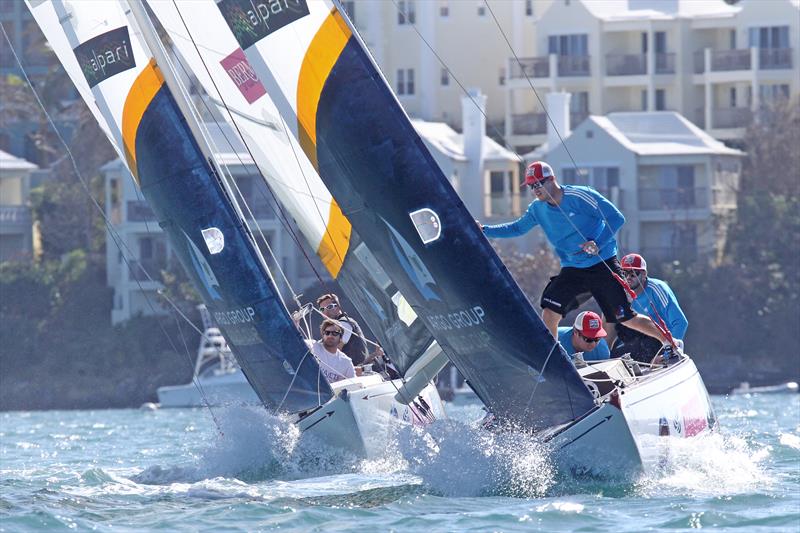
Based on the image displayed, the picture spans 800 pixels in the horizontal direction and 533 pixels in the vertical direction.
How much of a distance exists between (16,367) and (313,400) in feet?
114

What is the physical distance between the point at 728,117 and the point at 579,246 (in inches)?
1646

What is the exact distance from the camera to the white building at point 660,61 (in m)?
55.7

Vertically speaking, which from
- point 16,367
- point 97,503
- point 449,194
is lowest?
point 16,367

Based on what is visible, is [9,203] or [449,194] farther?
[9,203]

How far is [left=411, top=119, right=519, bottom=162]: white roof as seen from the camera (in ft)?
170

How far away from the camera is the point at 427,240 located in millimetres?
13781

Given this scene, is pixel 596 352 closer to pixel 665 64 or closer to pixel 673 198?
pixel 673 198

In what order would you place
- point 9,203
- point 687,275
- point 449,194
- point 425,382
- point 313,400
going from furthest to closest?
point 9,203 < point 687,275 < point 313,400 < point 425,382 < point 449,194

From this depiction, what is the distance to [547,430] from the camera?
45.4ft

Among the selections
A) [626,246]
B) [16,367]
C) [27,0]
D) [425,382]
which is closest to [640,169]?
[626,246]

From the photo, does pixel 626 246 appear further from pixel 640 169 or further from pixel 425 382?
pixel 425 382

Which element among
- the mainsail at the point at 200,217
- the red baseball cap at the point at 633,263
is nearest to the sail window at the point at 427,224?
the red baseball cap at the point at 633,263

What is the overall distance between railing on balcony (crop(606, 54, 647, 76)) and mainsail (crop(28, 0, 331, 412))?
128ft

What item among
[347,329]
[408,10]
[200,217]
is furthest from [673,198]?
[200,217]
